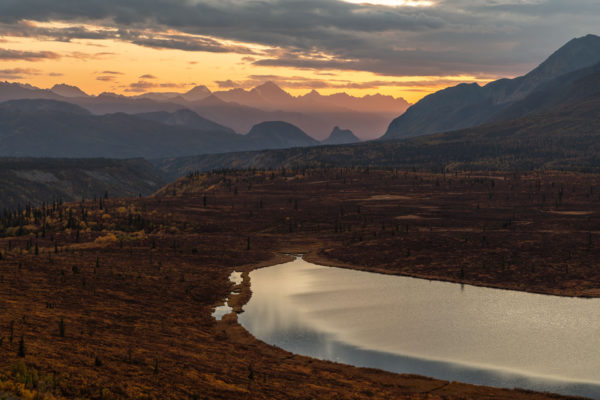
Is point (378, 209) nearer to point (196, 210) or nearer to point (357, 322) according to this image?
point (196, 210)

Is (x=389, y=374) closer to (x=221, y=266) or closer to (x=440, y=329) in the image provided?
(x=440, y=329)

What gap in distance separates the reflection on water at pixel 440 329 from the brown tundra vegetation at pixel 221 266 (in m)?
2.59

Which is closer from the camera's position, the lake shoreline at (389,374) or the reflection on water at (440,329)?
the lake shoreline at (389,374)

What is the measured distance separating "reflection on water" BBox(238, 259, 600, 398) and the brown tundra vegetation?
259 centimetres

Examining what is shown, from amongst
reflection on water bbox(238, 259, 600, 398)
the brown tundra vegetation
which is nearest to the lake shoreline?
the brown tundra vegetation

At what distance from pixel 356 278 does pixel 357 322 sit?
87.9 ft

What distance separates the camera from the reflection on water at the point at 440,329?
1725 inches

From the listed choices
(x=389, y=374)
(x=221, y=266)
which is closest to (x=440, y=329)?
(x=389, y=374)

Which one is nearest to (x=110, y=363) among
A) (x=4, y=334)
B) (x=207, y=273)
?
(x=4, y=334)

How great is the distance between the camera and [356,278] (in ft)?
277

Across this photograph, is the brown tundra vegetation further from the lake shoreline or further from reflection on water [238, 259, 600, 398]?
reflection on water [238, 259, 600, 398]

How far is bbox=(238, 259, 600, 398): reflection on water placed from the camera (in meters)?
43.8

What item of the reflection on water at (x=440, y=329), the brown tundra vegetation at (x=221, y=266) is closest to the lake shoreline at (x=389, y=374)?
the brown tundra vegetation at (x=221, y=266)

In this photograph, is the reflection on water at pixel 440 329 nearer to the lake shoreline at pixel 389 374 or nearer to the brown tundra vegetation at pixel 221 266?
the lake shoreline at pixel 389 374
